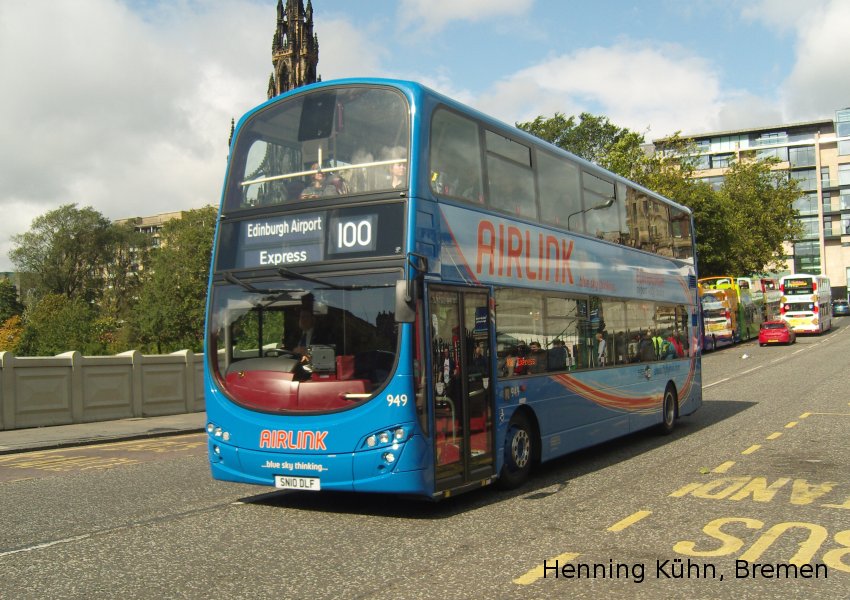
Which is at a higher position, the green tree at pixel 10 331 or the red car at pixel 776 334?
the green tree at pixel 10 331

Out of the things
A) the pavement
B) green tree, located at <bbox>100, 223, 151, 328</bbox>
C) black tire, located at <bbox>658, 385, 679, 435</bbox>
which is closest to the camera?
black tire, located at <bbox>658, 385, 679, 435</bbox>

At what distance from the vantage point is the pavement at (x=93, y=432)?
50.8 feet

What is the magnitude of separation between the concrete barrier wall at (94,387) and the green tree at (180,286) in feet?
148

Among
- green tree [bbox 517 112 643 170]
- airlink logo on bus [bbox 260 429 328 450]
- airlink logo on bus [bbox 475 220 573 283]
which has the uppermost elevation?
green tree [bbox 517 112 643 170]

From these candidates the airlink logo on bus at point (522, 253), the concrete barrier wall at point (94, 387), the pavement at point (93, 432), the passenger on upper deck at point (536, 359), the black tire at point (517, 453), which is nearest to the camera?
the airlink logo on bus at point (522, 253)

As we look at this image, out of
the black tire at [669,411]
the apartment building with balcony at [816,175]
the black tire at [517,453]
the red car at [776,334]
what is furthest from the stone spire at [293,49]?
the black tire at [517,453]

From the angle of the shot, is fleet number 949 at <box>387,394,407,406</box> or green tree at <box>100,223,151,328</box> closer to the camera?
fleet number 949 at <box>387,394,407,406</box>

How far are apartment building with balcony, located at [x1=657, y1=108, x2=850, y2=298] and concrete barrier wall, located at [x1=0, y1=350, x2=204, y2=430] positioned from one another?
312 ft

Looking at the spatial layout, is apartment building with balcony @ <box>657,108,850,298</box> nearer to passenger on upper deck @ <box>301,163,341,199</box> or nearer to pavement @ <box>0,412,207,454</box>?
pavement @ <box>0,412,207,454</box>

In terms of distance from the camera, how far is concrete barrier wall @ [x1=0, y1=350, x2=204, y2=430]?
1825cm

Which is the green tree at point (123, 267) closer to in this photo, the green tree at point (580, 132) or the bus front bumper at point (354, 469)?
the green tree at point (580, 132)

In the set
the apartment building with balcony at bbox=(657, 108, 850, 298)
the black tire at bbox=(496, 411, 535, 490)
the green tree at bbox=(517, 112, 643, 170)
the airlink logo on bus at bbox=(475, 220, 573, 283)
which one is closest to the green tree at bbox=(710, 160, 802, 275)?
the green tree at bbox=(517, 112, 643, 170)

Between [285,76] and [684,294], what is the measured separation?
68.9m

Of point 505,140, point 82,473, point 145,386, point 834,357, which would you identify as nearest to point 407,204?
point 505,140
